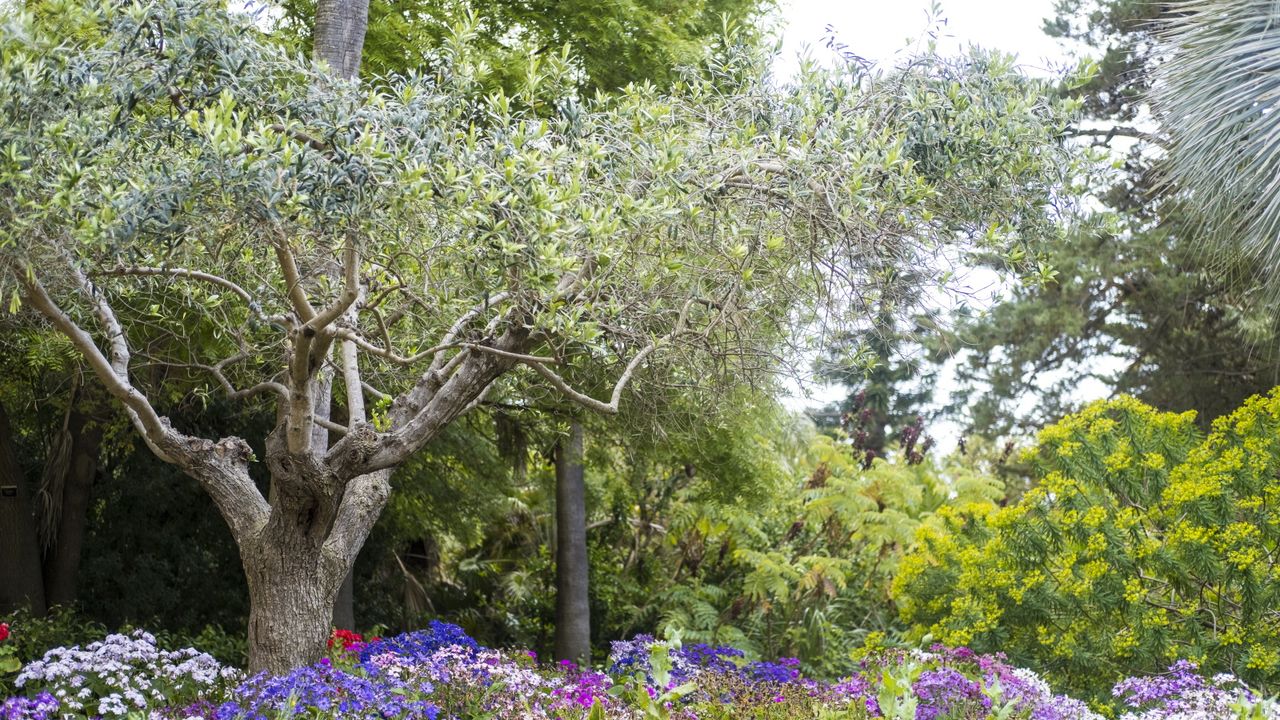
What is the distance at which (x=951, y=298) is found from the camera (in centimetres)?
518

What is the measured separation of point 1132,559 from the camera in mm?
6875

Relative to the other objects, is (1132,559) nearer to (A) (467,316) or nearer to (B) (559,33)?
(A) (467,316)

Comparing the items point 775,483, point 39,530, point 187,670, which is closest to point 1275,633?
point 775,483

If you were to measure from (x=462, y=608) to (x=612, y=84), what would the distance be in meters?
6.21

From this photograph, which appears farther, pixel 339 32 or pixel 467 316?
pixel 339 32

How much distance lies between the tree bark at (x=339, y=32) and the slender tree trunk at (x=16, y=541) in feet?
15.7

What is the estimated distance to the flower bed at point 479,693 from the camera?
4.82 metres

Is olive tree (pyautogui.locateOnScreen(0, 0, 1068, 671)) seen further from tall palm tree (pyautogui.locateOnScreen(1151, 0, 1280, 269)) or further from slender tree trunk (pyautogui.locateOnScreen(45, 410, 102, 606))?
slender tree trunk (pyautogui.locateOnScreen(45, 410, 102, 606))

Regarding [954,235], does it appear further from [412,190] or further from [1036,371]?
[1036,371]


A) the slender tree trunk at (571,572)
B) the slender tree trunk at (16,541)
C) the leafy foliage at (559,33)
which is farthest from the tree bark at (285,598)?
the slender tree trunk at (571,572)

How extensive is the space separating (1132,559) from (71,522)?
8.18 m

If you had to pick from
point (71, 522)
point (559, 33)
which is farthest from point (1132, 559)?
point (71, 522)

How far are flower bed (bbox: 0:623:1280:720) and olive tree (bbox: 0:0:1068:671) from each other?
0.50m

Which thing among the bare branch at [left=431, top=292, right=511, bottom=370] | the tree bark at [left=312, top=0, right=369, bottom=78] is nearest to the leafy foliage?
the tree bark at [left=312, top=0, right=369, bottom=78]
